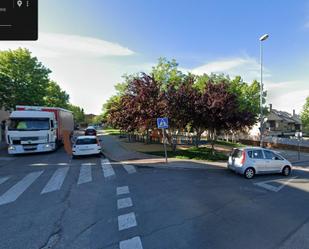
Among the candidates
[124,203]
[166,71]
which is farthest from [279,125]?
[124,203]

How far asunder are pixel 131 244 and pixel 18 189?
5.59 metres

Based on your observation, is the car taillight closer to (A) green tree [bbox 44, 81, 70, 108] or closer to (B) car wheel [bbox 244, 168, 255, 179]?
(B) car wheel [bbox 244, 168, 255, 179]

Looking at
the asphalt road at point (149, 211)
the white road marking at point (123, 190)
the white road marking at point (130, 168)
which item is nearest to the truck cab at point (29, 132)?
the asphalt road at point (149, 211)

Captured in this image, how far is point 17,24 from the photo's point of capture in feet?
11.6

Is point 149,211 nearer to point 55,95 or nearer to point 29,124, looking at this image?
point 29,124

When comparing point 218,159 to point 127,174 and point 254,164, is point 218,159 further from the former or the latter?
point 127,174

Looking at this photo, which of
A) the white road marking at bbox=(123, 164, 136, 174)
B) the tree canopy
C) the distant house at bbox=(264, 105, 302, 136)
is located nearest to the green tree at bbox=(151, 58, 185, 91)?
the tree canopy

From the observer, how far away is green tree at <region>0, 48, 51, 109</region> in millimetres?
22688

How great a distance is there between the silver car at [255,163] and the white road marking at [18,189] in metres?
9.26

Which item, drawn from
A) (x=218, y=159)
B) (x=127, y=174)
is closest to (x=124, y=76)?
(x=218, y=159)

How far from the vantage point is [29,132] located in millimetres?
14094

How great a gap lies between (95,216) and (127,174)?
453 centimetres

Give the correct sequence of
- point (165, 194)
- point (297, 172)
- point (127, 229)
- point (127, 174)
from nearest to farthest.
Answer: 1. point (127, 229)
2. point (165, 194)
3. point (127, 174)
4. point (297, 172)

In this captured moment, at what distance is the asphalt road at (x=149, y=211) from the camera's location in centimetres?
409
